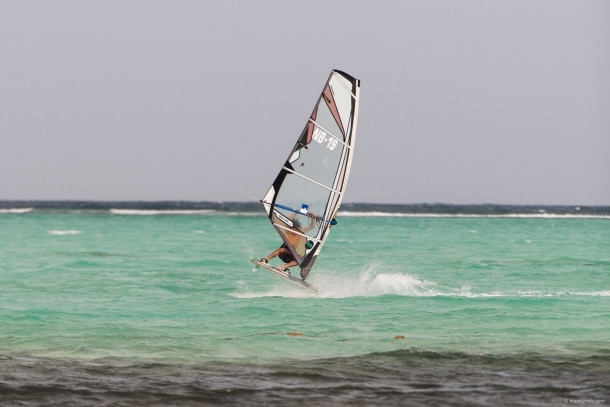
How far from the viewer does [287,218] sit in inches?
843

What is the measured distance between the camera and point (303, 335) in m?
16.9

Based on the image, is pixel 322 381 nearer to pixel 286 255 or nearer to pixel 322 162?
pixel 322 162

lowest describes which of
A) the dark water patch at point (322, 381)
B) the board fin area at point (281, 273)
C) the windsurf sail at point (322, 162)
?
the board fin area at point (281, 273)

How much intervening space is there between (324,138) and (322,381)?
938 cm

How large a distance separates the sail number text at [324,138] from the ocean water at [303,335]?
3.56 metres

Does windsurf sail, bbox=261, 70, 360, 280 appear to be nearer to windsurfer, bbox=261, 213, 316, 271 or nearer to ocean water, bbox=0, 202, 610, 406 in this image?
windsurfer, bbox=261, 213, 316, 271

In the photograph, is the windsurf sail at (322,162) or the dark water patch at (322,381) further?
the windsurf sail at (322,162)

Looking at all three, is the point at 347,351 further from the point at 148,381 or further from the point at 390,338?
the point at 148,381

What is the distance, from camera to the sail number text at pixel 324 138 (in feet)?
69.4

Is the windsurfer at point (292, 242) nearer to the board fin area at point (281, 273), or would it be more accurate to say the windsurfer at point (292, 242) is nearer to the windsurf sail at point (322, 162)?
the windsurf sail at point (322, 162)

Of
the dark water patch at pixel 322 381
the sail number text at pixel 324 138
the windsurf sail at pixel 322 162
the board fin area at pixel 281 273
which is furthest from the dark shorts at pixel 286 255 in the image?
the dark water patch at pixel 322 381

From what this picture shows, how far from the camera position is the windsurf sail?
69.2 feet

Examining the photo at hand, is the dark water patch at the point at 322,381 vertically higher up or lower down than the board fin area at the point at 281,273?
higher up

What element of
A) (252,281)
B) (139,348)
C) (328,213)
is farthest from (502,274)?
(139,348)
